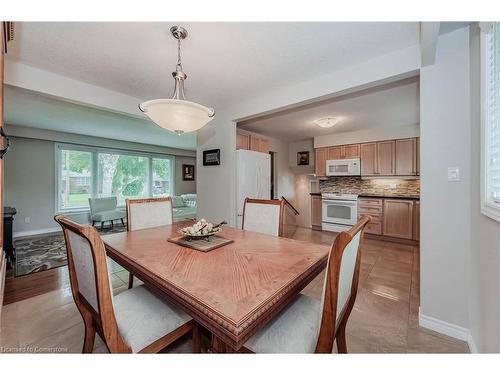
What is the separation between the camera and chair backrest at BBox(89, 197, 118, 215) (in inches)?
204

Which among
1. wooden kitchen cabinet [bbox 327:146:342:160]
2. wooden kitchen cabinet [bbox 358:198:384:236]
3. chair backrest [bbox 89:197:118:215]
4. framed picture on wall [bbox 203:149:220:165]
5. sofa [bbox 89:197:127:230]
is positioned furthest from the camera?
chair backrest [bbox 89:197:118:215]

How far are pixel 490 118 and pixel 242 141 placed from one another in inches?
113

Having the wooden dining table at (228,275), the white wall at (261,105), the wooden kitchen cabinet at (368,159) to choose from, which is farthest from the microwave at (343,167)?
the wooden dining table at (228,275)

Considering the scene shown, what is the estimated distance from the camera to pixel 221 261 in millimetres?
1166

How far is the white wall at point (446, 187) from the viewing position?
1510 mm

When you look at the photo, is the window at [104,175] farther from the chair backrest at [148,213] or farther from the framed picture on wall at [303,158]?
the chair backrest at [148,213]

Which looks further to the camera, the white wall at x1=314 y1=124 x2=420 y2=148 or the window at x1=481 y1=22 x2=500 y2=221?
the white wall at x1=314 y1=124 x2=420 y2=148

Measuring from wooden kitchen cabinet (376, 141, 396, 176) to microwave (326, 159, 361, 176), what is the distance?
0.39 m

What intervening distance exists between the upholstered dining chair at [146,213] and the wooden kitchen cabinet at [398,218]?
4014 mm

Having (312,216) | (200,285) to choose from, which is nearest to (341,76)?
(200,285)

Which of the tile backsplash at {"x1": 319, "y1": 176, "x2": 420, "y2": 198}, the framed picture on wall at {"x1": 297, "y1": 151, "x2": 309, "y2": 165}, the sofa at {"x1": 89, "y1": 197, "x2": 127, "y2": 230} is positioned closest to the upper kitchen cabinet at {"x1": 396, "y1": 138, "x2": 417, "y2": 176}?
the tile backsplash at {"x1": 319, "y1": 176, "x2": 420, "y2": 198}

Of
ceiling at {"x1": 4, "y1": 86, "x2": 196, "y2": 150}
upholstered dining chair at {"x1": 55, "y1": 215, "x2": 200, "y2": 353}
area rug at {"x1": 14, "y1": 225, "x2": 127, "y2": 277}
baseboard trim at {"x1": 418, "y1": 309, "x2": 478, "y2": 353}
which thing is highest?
ceiling at {"x1": 4, "y1": 86, "x2": 196, "y2": 150}

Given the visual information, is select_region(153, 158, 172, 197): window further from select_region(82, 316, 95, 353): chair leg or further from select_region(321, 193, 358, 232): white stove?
select_region(82, 316, 95, 353): chair leg

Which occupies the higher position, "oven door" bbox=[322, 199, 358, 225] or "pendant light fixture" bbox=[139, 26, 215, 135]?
"pendant light fixture" bbox=[139, 26, 215, 135]
